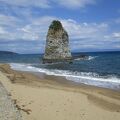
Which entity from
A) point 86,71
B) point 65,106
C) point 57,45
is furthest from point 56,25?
point 65,106

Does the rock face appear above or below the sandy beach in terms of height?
above

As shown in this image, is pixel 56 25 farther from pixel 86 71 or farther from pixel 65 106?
pixel 65 106

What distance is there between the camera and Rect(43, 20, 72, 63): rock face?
7514 cm

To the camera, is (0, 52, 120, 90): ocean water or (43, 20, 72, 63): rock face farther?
(43, 20, 72, 63): rock face

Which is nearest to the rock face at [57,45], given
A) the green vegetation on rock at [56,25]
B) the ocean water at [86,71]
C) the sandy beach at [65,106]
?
the green vegetation on rock at [56,25]

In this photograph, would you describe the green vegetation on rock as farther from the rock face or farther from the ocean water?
the ocean water

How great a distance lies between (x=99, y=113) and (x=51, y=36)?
212ft

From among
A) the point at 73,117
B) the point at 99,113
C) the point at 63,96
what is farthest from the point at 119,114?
the point at 63,96

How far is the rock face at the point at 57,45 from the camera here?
75144 mm

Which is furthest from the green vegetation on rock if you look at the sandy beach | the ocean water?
the sandy beach

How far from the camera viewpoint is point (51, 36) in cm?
7769

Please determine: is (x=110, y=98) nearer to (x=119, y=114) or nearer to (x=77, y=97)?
(x=77, y=97)

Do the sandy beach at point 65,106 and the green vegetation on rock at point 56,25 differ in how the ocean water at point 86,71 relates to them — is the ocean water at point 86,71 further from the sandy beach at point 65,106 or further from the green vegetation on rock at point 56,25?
the green vegetation on rock at point 56,25

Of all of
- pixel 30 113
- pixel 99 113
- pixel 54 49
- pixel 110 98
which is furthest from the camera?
pixel 54 49
